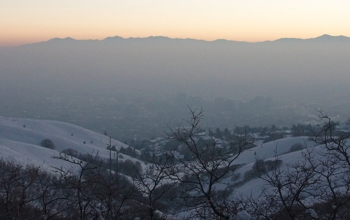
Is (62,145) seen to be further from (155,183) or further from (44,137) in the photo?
(155,183)

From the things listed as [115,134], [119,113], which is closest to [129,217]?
[115,134]

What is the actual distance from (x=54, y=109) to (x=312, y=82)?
286 ft

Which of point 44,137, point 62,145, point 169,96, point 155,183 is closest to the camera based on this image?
point 155,183

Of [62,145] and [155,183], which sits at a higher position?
[155,183]

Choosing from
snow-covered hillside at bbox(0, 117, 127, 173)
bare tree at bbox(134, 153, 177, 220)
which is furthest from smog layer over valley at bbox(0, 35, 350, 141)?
bare tree at bbox(134, 153, 177, 220)

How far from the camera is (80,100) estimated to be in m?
127

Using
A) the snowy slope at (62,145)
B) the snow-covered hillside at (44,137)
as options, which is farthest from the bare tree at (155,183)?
the snow-covered hillside at (44,137)

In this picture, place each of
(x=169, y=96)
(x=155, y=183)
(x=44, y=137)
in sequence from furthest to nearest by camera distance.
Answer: (x=169, y=96) → (x=44, y=137) → (x=155, y=183)

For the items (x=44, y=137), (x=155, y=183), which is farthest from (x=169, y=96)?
(x=155, y=183)

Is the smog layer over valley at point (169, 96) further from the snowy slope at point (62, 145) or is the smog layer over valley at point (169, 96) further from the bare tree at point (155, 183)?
the bare tree at point (155, 183)

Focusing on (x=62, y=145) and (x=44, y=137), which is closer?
(x=62, y=145)

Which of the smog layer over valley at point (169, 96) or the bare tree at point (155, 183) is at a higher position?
the bare tree at point (155, 183)

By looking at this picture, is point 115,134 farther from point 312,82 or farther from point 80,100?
point 312,82

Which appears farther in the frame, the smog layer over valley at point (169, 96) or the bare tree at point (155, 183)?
the smog layer over valley at point (169, 96)
